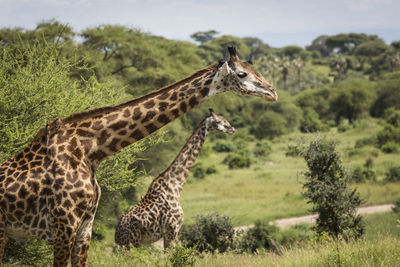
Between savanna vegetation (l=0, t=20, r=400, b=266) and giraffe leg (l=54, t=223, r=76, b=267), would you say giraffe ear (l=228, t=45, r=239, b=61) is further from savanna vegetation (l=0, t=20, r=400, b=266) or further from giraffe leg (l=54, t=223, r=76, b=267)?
giraffe leg (l=54, t=223, r=76, b=267)

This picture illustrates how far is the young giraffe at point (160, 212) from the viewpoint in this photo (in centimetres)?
964

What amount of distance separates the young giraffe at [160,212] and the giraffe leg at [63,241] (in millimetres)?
3928

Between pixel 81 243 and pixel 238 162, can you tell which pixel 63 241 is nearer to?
pixel 81 243

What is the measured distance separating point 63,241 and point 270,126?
5134 centimetres

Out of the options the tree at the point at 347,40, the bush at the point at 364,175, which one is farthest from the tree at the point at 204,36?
the bush at the point at 364,175

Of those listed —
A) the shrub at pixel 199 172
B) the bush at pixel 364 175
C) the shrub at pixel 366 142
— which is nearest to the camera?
the bush at pixel 364 175

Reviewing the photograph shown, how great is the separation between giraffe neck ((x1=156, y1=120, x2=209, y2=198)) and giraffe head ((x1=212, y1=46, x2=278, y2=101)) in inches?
174

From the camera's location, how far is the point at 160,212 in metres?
9.79

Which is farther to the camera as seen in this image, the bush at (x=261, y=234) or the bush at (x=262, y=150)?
the bush at (x=262, y=150)

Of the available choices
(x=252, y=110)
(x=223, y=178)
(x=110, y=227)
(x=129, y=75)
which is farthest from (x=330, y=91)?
(x=110, y=227)

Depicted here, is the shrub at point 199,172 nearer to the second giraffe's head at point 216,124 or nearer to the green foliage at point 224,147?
the green foliage at point 224,147

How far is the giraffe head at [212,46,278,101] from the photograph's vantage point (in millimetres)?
5973

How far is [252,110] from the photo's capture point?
209 feet

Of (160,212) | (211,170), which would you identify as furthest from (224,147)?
(160,212)
